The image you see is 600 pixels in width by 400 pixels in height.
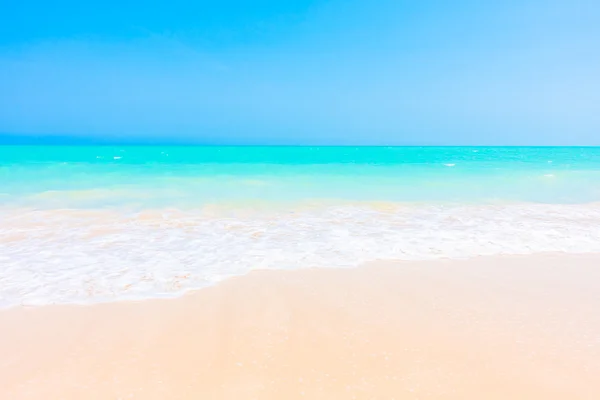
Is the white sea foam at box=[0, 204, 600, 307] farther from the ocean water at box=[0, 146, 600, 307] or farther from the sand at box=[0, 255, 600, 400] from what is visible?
the sand at box=[0, 255, 600, 400]

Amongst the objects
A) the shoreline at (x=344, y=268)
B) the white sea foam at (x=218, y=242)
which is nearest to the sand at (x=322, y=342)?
the shoreline at (x=344, y=268)

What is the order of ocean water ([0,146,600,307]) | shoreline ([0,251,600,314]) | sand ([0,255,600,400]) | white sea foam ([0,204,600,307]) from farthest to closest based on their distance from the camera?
1. ocean water ([0,146,600,307])
2. white sea foam ([0,204,600,307])
3. shoreline ([0,251,600,314])
4. sand ([0,255,600,400])

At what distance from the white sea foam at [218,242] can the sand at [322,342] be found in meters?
0.53

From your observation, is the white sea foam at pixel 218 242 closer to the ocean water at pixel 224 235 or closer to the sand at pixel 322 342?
the ocean water at pixel 224 235

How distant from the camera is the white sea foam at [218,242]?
12.7 feet

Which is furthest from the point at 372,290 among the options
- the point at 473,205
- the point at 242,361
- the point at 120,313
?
the point at 473,205

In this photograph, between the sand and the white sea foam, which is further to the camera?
the white sea foam

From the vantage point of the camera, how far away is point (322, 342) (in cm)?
268

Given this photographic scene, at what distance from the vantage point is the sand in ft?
7.22

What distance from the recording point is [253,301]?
11.3 feet

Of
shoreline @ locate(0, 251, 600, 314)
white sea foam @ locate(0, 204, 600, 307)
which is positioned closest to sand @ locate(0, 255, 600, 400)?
shoreline @ locate(0, 251, 600, 314)

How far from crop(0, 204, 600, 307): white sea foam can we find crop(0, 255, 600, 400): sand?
0.53 metres

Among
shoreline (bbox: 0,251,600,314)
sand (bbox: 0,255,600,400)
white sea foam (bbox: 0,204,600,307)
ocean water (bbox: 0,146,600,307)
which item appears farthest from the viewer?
ocean water (bbox: 0,146,600,307)

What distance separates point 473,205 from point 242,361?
8.73 m
